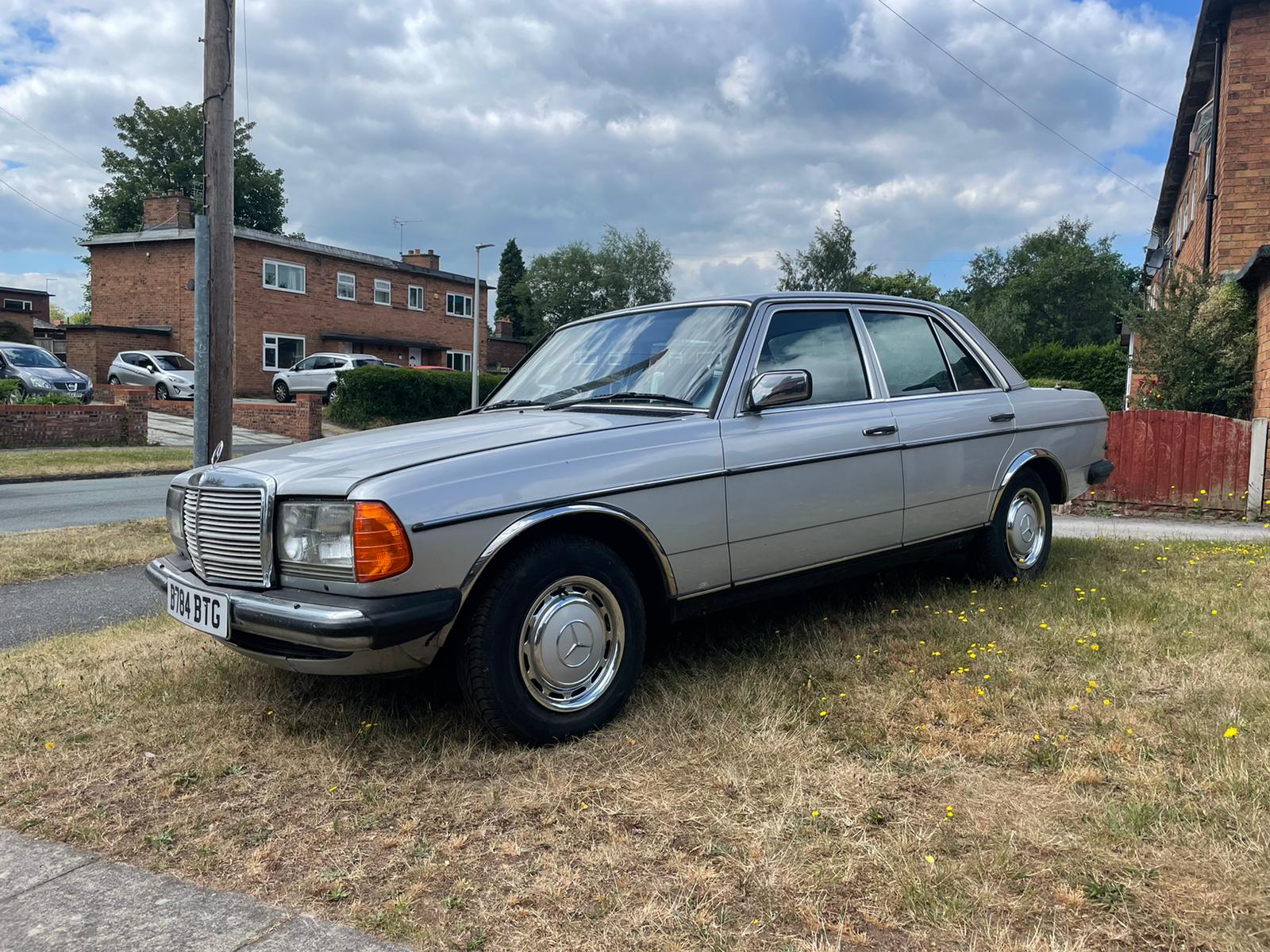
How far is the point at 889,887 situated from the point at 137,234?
37507 mm

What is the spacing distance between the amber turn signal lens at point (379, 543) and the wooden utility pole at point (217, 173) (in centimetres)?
487

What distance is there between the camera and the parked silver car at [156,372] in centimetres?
2883

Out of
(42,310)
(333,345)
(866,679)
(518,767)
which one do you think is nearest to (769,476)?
(866,679)

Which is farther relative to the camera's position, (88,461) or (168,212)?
(168,212)

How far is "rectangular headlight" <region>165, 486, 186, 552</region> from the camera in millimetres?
3658

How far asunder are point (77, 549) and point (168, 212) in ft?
102

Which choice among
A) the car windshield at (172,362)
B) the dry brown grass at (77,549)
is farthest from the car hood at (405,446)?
the car windshield at (172,362)

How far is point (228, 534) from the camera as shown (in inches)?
131

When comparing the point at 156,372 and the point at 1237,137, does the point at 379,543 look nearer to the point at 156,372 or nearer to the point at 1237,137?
the point at 1237,137

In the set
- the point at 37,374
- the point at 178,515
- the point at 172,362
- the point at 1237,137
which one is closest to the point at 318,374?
the point at 172,362

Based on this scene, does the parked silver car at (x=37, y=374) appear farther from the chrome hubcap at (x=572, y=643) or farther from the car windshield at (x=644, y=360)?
the chrome hubcap at (x=572, y=643)

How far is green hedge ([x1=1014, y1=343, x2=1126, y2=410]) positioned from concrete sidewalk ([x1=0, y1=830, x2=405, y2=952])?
33834mm

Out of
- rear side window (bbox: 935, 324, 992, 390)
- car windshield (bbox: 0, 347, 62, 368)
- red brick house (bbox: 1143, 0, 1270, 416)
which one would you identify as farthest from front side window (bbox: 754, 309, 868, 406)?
car windshield (bbox: 0, 347, 62, 368)

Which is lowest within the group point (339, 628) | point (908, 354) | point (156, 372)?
point (339, 628)
